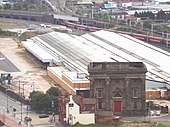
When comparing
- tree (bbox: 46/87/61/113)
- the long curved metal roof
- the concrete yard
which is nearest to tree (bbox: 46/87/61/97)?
tree (bbox: 46/87/61/113)

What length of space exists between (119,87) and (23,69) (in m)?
20.6

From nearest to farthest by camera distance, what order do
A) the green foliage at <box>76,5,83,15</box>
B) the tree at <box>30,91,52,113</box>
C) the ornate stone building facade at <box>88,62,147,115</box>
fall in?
the ornate stone building facade at <box>88,62,147,115</box> → the tree at <box>30,91,52,113</box> → the green foliage at <box>76,5,83,15</box>

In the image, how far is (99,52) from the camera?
66750 millimetres

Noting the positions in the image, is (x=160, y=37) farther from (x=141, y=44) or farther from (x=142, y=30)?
(x=141, y=44)

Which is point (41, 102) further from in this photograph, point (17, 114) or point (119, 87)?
point (119, 87)

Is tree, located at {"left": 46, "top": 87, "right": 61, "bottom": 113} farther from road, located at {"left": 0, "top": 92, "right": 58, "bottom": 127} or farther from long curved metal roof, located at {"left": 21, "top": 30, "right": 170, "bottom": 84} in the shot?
long curved metal roof, located at {"left": 21, "top": 30, "right": 170, "bottom": 84}

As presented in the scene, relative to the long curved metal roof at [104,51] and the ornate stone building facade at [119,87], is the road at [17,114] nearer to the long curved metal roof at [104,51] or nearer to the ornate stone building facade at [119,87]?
the ornate stone building facade at [119,87]

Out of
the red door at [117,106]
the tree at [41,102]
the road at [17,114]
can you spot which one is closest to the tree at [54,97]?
the tree at [41,102]

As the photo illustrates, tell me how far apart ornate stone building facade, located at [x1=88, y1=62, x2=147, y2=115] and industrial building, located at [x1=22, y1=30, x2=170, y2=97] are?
6.31 metres

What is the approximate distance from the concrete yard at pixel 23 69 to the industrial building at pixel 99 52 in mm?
883

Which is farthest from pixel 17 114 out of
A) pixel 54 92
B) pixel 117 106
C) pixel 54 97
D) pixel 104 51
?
pixel 104 51

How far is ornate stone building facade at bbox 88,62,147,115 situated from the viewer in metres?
46.4

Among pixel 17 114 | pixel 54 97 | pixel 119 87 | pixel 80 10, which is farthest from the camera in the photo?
pixel 80 10

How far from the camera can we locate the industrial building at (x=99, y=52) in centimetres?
5819
